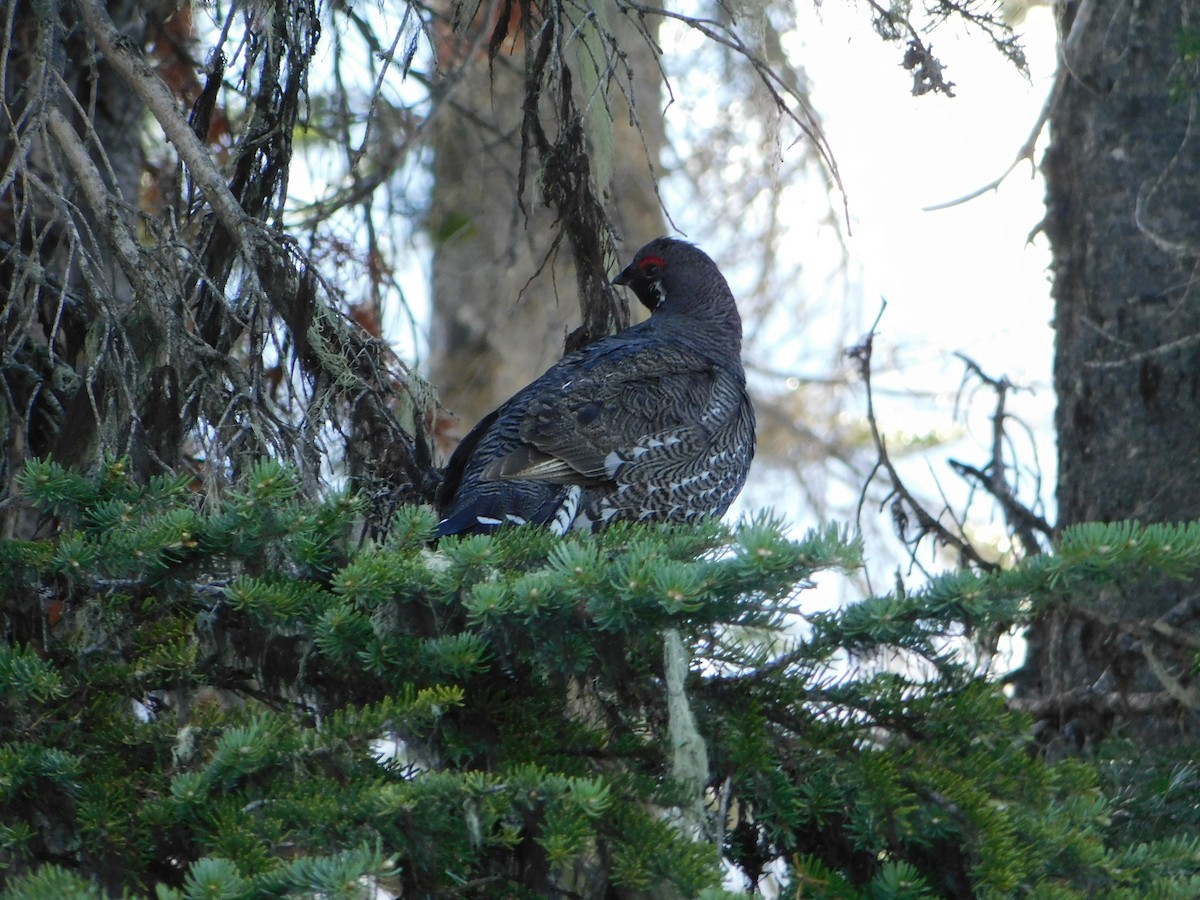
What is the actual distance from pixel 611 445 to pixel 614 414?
14 cm

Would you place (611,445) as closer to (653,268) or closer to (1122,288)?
(653,268)

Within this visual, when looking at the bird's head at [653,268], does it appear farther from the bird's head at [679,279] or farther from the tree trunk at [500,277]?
the tree trunk at [500,277]

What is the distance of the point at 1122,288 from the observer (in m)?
4.98

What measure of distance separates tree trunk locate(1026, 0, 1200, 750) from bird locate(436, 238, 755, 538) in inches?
51.9

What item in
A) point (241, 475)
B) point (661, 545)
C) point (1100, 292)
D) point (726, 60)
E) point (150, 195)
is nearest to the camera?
point (661, 545)

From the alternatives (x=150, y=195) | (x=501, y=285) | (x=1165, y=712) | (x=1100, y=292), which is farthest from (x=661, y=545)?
(x=501, y=285)

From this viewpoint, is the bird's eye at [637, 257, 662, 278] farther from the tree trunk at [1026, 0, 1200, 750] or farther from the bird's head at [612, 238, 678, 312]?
the tree trunk at [1026, 0, 1200, 750]

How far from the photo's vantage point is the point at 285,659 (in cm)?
263

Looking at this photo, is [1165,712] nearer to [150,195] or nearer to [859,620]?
[859,620]

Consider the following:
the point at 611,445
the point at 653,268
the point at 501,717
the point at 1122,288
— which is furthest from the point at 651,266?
the point at 501,717

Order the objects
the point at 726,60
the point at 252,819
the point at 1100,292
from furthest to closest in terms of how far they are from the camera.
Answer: the point at 726,60 → the point at 1100,292 → the point at 252,819

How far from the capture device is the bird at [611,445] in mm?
4234

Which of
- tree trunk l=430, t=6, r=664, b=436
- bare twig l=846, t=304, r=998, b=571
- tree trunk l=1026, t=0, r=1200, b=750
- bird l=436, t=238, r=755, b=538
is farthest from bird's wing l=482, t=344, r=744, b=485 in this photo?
tree trunk l=430, t=6, r=664, b=436

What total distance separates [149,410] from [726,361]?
2.44 m
